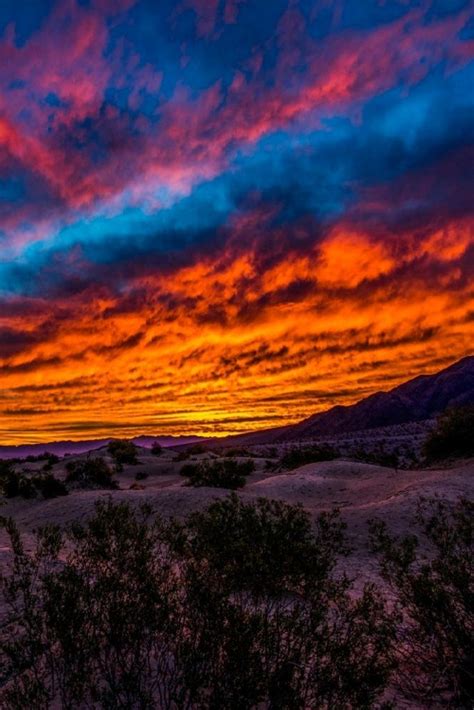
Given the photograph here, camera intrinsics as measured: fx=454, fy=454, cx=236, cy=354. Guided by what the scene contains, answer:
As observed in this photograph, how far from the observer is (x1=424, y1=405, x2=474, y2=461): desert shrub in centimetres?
3228

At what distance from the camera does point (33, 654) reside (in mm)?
5223

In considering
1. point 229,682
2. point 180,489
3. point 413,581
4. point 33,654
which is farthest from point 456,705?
point 180,489

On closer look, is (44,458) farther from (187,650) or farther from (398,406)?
→ (398,406)

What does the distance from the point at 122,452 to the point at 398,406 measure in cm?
11533

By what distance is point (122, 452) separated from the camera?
2048 inches

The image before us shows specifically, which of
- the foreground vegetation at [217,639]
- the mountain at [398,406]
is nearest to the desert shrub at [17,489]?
the foreground vegetation at [217,639]

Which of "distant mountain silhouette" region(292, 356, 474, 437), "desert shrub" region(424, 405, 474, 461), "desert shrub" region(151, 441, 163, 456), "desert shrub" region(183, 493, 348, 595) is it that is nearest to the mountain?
"distant mountain silhouette" region(292, 356, 474, 437)

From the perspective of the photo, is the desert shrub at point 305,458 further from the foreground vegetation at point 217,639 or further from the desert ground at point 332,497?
the foreground vegetation at point 217,639

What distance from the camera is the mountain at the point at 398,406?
13938 centimetres

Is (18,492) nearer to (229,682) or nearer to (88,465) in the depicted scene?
(88,465)

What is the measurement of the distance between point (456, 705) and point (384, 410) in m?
148

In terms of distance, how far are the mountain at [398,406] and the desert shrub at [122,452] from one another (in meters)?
78.4

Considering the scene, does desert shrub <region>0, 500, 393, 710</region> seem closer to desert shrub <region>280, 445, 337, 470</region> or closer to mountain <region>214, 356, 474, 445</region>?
desert shrub <region>280, 445, 337, 470</region>

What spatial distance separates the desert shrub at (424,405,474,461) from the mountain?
9861cm
